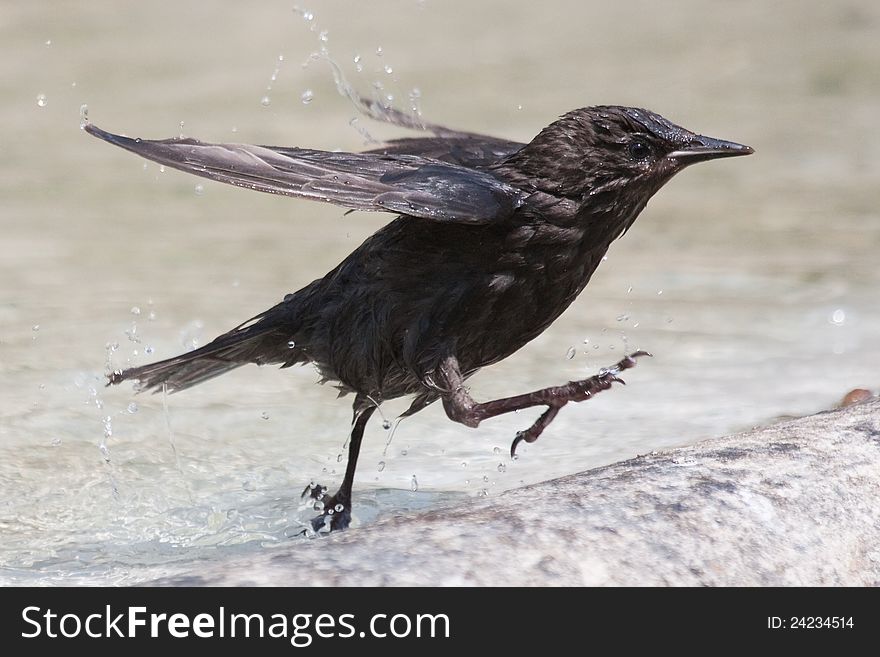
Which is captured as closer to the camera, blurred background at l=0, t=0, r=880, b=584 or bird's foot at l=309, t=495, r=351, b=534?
bird's foot at l=309, t=495, r=351, b=534

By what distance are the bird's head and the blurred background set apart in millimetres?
1223

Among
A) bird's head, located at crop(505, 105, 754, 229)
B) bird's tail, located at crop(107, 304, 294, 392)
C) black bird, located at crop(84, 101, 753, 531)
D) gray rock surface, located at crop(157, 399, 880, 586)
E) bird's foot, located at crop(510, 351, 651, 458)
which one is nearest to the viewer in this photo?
gray rock surface, located at crop(157, 399, 880, 586)

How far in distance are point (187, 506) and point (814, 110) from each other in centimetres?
861

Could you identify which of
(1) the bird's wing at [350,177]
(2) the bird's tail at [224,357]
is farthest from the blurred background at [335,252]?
(1) the bird's wing at [350,177]

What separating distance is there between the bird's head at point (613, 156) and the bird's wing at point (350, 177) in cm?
16

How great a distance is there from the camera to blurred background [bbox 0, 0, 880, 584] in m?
5.51

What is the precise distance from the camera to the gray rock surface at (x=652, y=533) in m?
3.45

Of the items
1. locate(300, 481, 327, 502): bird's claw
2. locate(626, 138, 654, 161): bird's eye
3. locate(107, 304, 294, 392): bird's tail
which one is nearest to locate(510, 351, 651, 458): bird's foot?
locate(626, 138, 654, 161): bird's eye

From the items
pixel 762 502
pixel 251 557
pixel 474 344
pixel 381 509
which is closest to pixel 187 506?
pixel 381 509

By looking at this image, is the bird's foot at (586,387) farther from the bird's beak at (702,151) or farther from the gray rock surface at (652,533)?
the bird's beak at (702,151)

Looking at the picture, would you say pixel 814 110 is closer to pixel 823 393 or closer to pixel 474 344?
pixel 823 393

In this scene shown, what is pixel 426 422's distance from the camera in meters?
6.36

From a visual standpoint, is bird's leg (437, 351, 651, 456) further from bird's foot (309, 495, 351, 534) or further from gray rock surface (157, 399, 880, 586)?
bird's foot (309, 495, 351, 534)

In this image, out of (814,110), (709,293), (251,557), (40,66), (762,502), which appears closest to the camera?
(251,557)
